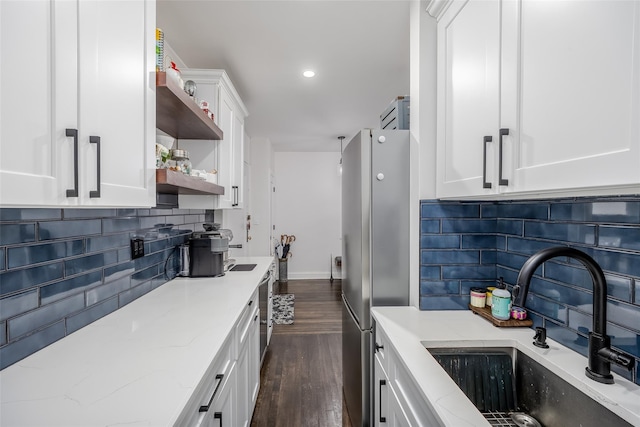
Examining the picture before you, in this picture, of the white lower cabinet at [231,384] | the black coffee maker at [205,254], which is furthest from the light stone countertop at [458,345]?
the black coffee maker at [205,254]

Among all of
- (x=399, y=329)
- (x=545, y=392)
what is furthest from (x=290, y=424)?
(x=545, y=392)

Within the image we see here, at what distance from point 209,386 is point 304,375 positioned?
176 cm

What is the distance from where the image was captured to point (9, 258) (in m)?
0.94

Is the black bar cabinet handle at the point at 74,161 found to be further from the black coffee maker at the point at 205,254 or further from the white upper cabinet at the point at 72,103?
the black coffee maker at the point at 205,254

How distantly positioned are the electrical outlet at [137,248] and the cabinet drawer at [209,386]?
0.73 metres

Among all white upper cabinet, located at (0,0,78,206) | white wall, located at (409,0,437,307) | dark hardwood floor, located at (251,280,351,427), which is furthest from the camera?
dark hardwood floor, located at (251,280,351,427)

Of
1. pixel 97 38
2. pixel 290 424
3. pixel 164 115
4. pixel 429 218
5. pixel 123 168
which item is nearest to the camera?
pixel 97 38

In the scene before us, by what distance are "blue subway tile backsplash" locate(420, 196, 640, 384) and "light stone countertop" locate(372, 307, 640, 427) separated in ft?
0.26

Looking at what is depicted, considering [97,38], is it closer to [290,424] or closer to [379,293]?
[379,293]

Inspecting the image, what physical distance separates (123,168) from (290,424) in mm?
1906

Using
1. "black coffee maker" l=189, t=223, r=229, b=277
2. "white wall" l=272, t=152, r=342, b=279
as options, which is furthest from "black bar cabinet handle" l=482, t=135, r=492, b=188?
"white wall" l=272, t=152, r=342, b=279

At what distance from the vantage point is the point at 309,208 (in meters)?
6.04

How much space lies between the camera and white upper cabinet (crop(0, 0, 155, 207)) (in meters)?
0.63

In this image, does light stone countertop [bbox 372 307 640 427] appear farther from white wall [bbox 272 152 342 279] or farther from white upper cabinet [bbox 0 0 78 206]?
white wall [bbox 272 152 342 279]
